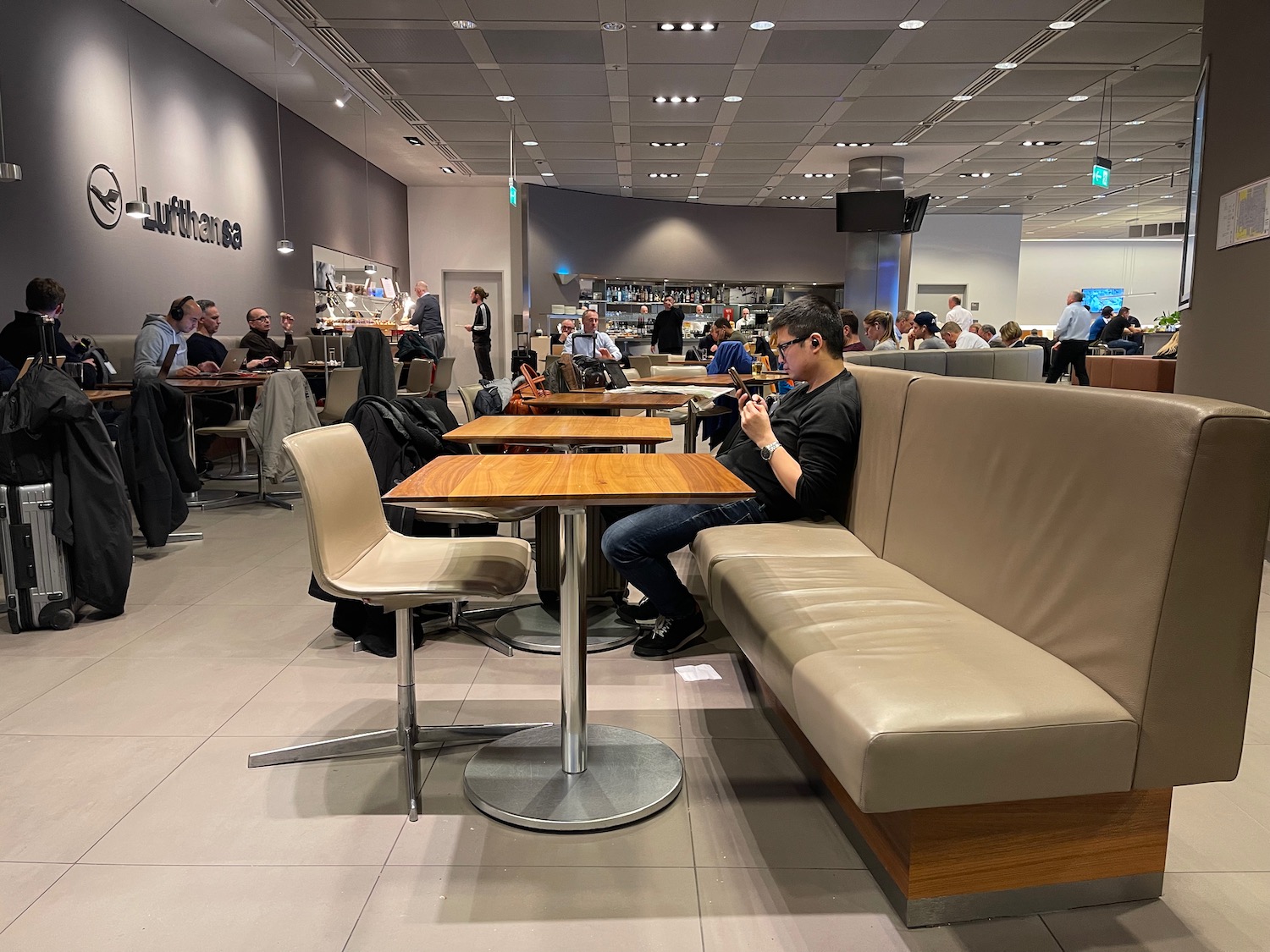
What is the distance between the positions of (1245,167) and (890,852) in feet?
15.9

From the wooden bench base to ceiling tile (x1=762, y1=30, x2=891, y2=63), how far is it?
6.52m

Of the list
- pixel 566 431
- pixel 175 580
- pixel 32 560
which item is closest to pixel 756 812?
pixel 566 431

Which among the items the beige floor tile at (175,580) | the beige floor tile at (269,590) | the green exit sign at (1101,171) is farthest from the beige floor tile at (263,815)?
the green exit sign at (1101,171)

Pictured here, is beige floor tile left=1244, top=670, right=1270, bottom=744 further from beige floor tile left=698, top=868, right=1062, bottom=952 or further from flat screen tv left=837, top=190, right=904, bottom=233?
flat screen tv left=837, top=190, right=904, bottom=233

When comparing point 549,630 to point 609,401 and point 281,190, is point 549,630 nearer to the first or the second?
point 609,401

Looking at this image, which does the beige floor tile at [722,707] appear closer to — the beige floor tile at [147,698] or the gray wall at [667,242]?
the beige floor tile at [147,698]

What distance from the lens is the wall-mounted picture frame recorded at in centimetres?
538

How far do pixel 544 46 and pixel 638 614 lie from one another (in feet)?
17.9

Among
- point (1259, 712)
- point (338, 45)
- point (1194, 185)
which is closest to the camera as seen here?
point (1259, 712)

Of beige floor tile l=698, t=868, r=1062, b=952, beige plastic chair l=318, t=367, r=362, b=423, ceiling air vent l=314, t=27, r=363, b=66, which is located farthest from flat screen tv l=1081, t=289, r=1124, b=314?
beige floor tile l=698, t=868, r=1062, b=952

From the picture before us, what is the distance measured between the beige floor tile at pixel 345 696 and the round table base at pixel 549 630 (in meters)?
0.25

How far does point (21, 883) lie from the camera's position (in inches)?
72.6

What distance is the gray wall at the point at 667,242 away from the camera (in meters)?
14.4

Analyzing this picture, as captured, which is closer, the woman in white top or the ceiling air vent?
the ceiling air vent
